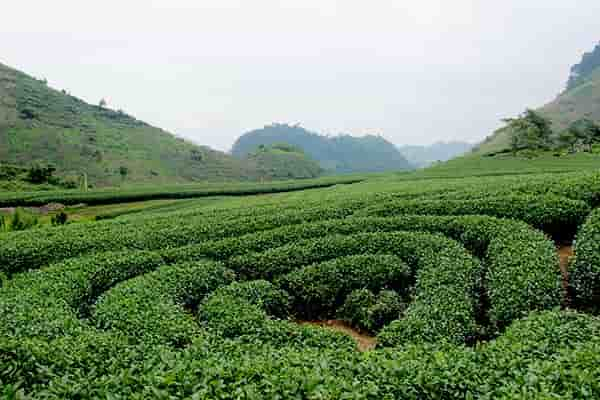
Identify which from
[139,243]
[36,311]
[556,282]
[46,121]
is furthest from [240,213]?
[46,121]

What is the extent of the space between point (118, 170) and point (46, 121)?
65.1 feet

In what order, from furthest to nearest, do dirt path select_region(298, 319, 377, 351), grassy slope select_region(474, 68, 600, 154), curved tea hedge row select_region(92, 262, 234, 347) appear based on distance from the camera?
1. grassy slope select_region(474, 68, 600, 154)
2. dirt path select_region(298, 319, 377, 351)
3. curved tea hedge row select_region(92, 262, 234, 347)

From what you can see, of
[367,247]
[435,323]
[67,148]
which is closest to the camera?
[435,323]

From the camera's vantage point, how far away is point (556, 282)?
9695mm

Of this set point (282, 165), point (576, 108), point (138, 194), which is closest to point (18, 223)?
point (138, 194)

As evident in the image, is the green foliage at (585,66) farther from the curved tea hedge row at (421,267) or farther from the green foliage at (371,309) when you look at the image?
the green foliage at (371,309)

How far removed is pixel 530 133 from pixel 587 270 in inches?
1747

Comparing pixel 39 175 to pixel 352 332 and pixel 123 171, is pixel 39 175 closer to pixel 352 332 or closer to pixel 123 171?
pixel 123 171

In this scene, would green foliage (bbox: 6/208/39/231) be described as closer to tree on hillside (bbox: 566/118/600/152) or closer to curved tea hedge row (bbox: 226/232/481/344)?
curved tea hedge row (bbox: 226/232/481/344)

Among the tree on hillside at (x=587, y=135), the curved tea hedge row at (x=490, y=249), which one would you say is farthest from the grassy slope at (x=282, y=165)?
the curved tea hedge row at (x=490, y=249)

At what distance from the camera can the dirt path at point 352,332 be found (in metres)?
10.4

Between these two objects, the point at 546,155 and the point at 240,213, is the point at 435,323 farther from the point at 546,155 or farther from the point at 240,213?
the point at 546,155

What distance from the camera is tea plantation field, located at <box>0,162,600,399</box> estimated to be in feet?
19.3

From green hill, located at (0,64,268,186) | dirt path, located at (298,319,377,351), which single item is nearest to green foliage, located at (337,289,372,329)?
dirt path, located at (298,319,377,351)
